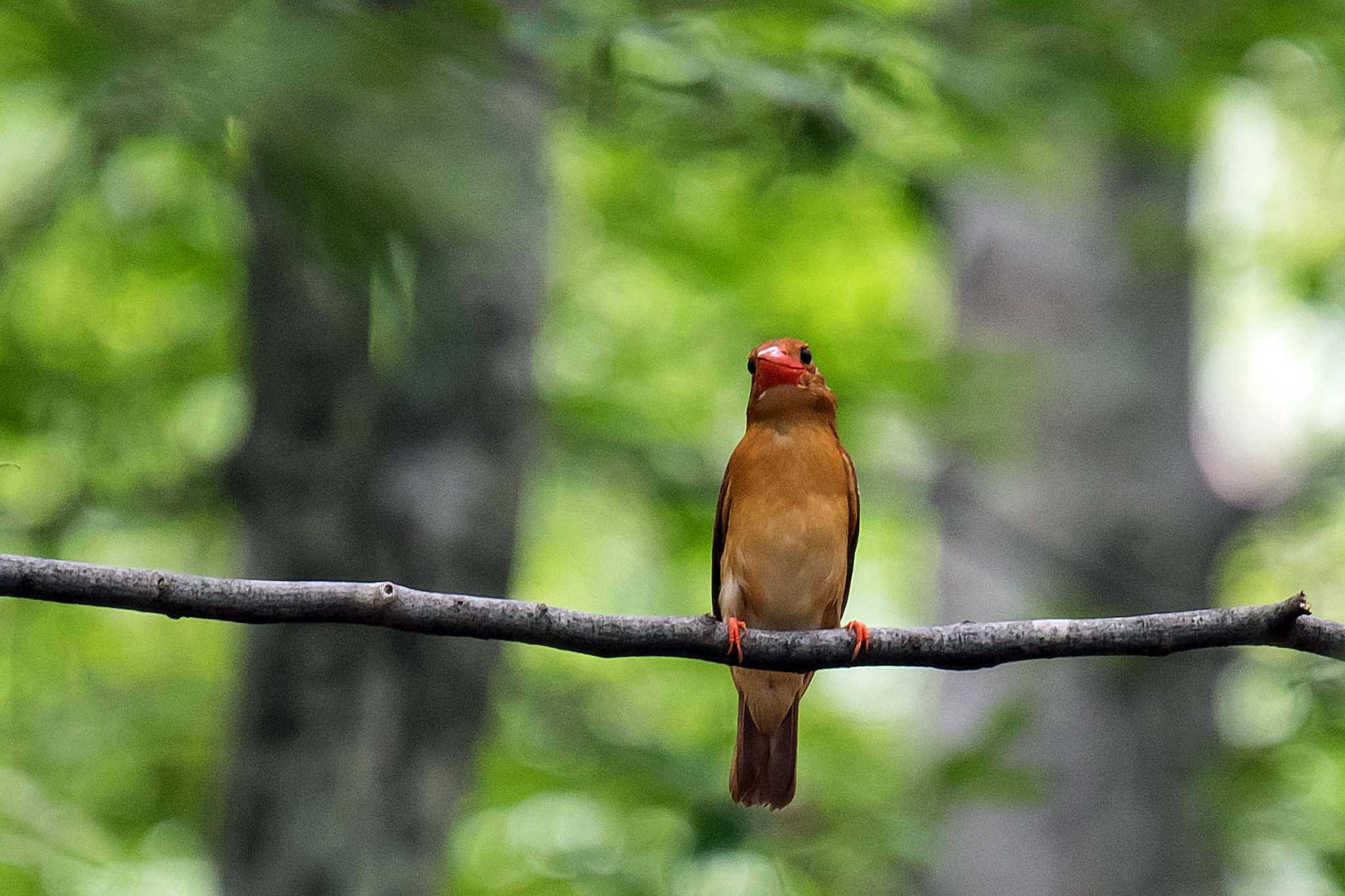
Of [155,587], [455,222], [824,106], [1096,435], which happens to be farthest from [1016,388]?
[155,587]

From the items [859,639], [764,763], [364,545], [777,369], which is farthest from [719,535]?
[364,545]

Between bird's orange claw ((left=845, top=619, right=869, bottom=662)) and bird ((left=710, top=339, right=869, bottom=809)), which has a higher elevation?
bird ((left=710, top=339, right=869, bottom=809))

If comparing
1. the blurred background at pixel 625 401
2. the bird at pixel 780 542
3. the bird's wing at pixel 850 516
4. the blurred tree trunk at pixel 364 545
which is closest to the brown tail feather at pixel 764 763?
the bird at pixel 780 542

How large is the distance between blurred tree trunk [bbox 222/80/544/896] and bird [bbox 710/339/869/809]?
1.89 metres

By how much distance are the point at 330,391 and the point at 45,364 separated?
1479 millimetres

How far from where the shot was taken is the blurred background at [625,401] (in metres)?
4.06

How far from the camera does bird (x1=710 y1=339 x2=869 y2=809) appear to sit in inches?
130

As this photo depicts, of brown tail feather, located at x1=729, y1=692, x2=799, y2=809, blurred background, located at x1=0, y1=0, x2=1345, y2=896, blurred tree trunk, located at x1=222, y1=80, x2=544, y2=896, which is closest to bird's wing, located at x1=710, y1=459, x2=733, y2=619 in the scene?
brown tail feather, located at x1=729, y1=692, x2=799, y2=809

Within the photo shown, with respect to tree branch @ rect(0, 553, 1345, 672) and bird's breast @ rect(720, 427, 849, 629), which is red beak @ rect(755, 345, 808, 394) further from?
tree branch @ rect(0, 553, 1345, 672)

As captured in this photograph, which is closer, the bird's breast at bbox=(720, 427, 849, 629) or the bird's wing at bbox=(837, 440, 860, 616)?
the bird's breast at bbox=(720, 427, 849, 629)

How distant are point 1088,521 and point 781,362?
16.6 ft

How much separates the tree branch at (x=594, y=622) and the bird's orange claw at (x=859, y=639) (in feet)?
0.04

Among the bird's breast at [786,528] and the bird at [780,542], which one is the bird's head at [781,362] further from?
the bird's breast at [786,528]

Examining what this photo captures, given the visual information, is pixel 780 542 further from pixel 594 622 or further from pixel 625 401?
pixel 625 401
